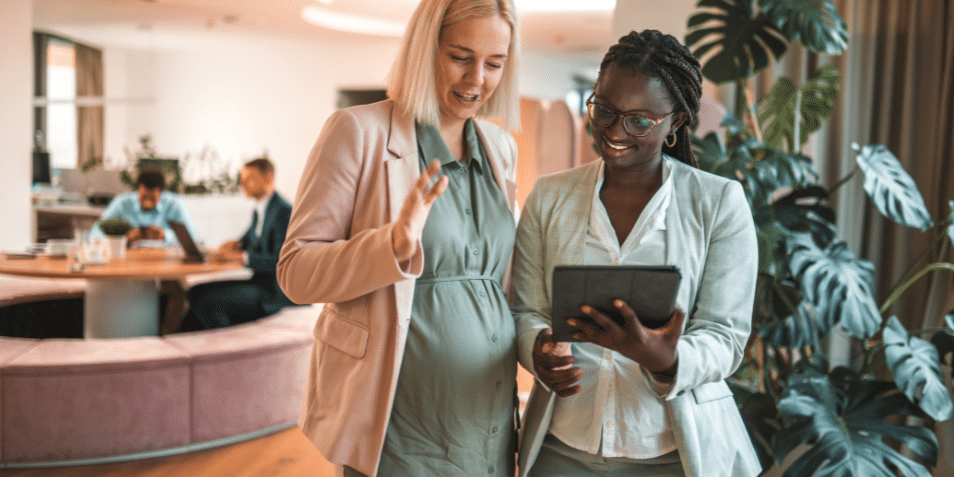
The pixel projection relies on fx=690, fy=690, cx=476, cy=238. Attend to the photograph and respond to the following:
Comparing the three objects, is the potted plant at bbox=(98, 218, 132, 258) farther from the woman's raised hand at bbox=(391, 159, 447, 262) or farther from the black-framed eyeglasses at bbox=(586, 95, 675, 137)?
the black-framed eyeglasses at bbox=(586, 95, 675, 137)

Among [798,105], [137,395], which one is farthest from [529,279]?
[137,395]

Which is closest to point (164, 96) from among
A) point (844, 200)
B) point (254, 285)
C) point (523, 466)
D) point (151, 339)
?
point (254, 285)

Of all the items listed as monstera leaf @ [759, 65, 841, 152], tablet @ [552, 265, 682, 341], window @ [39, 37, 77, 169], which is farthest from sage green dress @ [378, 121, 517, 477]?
window @ [39, 37, 77, 169]

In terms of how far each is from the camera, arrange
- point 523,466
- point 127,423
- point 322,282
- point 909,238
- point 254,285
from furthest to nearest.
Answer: point 254,285
point 127,423
point 909,238
point 523,466
point 322,282

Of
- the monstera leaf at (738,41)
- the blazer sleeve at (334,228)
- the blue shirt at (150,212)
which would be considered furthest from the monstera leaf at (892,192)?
the blue shirt at (150,212)

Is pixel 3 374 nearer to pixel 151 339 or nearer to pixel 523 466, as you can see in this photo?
pixel 151 339

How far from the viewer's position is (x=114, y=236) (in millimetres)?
4238

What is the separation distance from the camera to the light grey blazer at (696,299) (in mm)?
1251

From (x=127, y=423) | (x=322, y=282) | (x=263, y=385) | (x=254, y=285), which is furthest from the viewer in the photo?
(x=254, y=285)

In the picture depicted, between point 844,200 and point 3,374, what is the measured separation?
4.03 metres

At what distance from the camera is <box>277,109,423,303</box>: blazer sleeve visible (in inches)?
48.8

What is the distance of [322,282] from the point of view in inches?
50.3

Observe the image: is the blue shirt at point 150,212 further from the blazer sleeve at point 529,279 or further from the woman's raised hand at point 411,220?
the woman's raised hand at point 411,220

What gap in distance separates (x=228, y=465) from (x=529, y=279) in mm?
2585
